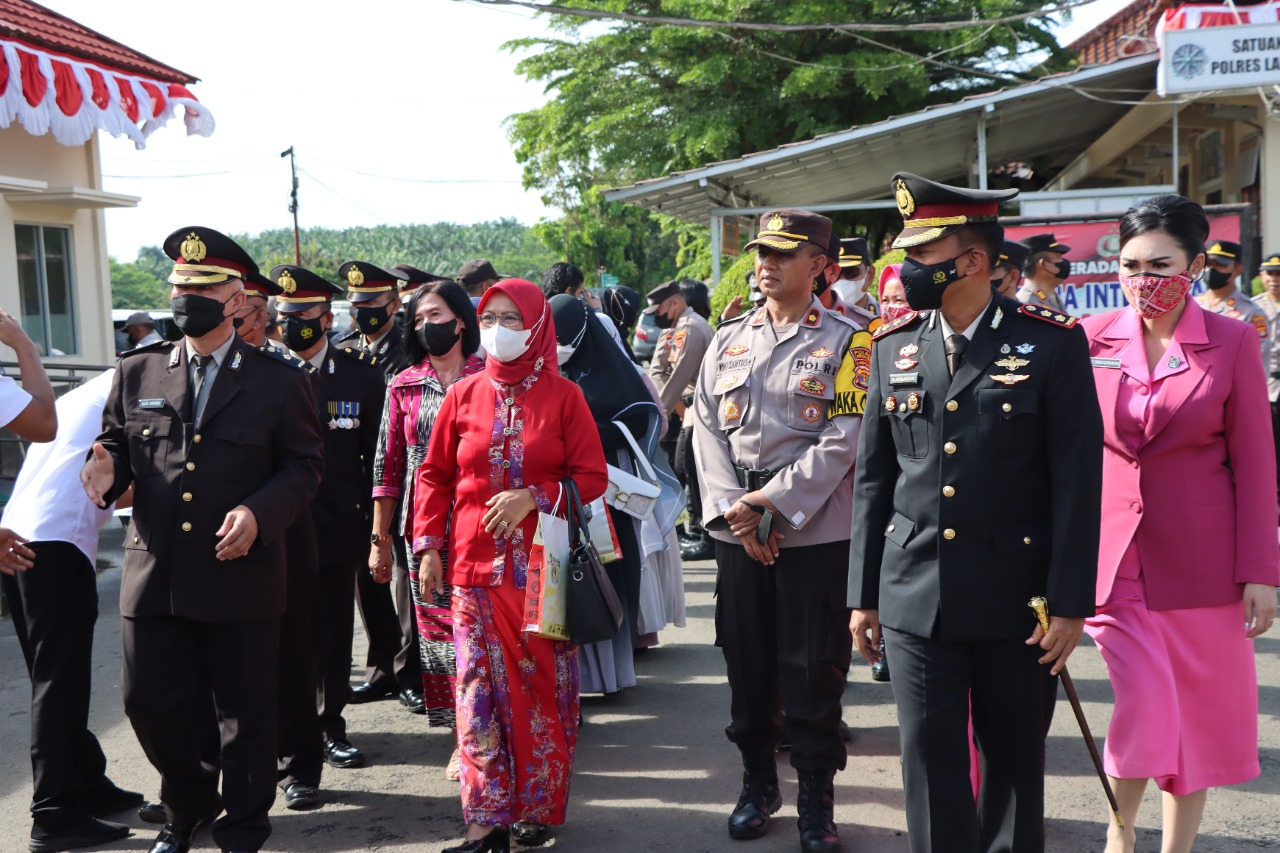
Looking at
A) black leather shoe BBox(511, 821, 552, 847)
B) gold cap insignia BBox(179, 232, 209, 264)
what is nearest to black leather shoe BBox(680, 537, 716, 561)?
black leather shoe BBox(511, 821, 552, 847)

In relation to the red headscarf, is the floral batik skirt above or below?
below

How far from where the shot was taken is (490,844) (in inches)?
173

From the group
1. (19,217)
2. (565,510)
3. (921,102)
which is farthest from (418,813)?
(921,102)

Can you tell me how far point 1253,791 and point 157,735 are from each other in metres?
4.28

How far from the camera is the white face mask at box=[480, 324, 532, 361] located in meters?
4.49

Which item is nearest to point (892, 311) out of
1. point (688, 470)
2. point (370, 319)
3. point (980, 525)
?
point (688, 470)

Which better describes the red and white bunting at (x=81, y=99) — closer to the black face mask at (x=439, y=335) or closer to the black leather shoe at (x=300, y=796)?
the black face mask at (x=439, y=335)

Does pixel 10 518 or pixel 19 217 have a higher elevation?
pixel 19 217

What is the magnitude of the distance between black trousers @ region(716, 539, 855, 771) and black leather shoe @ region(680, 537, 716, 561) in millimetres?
5793

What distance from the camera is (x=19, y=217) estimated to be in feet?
48.6

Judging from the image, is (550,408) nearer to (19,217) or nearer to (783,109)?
(19,217)

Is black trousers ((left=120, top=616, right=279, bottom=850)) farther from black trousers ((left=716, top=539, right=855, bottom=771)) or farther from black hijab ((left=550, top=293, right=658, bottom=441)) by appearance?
→ black hijab ((left=550, top=293, right=658, bottom=441))

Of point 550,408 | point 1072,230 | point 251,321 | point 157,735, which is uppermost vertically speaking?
point 1072,230

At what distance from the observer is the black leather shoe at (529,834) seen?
458cm
